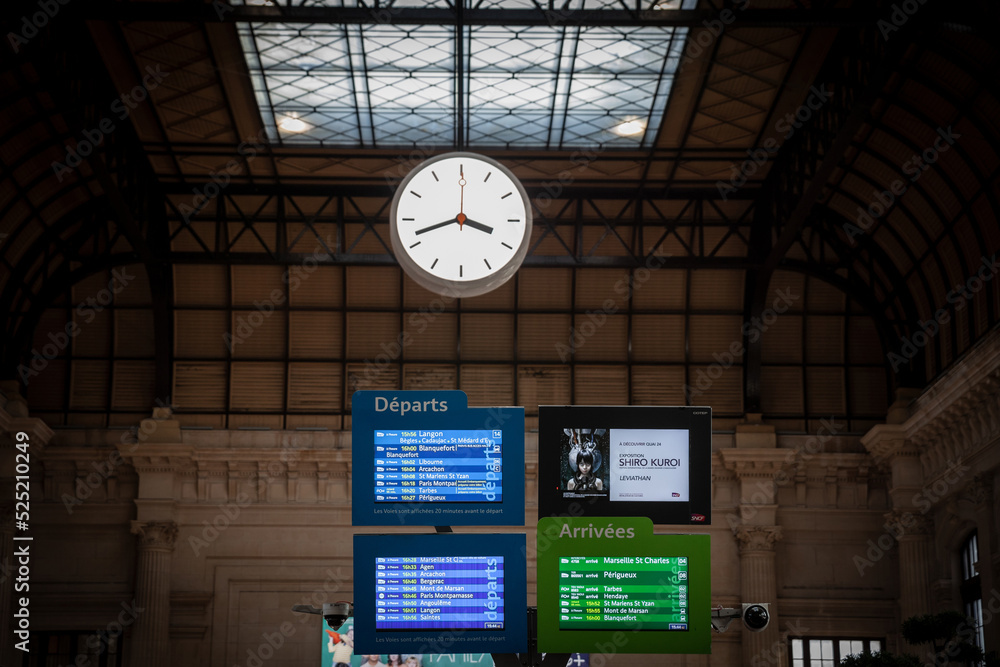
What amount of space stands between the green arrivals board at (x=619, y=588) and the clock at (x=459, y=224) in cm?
429

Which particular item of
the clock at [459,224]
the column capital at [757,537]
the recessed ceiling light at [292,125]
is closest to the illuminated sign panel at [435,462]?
the clock at [459,224]

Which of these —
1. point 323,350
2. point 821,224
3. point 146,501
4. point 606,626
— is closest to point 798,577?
point 821,224

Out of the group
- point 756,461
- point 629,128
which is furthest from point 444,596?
point 756,461

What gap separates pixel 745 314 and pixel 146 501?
73.3 ft

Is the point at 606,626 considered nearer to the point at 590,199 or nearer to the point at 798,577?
the point at 590,199

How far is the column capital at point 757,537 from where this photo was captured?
4066 centimetres

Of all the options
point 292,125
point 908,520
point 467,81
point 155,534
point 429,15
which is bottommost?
point 155,534

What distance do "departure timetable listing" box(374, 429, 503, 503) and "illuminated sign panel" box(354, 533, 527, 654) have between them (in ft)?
1.50

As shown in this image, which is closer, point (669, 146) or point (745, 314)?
point (669, 146)

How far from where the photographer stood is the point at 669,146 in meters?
36.1

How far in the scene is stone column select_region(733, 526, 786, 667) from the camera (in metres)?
39.4

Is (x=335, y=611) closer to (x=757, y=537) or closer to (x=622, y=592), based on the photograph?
(x=622, y=592)

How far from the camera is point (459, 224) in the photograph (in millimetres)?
16891

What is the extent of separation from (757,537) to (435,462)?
99.0 ft
